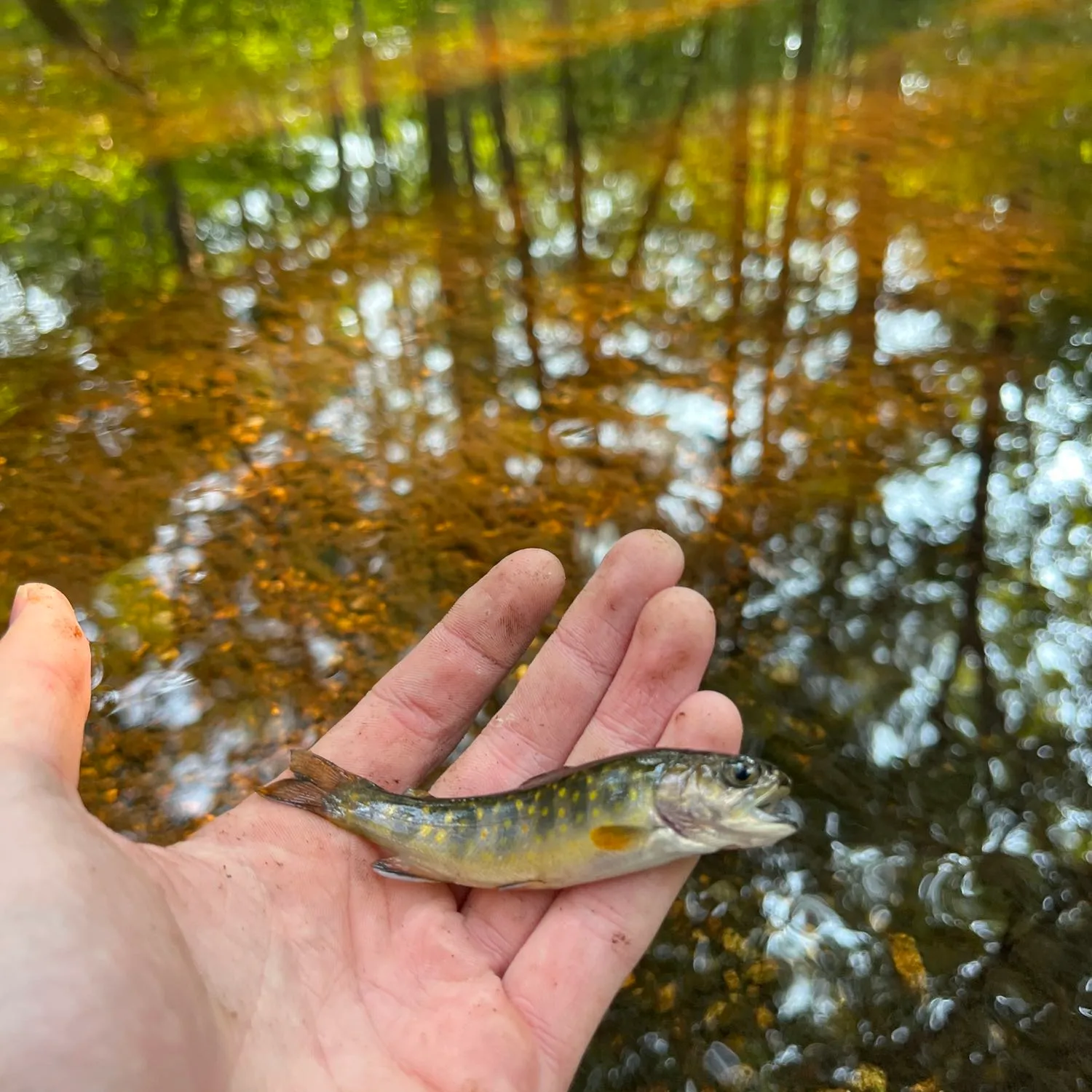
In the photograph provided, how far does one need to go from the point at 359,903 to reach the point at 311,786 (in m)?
0.50

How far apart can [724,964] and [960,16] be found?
19.0m

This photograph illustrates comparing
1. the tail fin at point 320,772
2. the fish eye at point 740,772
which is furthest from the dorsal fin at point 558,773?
the tail fin at point 320,772

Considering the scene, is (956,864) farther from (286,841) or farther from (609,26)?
(609,26)

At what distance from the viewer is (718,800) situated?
3.01 metres

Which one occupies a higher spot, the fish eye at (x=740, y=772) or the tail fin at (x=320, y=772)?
the fish eye at (x=740, y=772)

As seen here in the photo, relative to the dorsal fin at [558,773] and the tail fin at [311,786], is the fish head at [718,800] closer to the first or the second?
the dorsal fin at [558,773]

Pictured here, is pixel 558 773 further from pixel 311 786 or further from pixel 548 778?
pixel 311 786

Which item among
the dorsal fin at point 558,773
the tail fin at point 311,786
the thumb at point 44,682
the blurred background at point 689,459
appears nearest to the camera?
the thumb at point 44,682

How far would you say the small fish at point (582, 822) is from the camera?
9.93 ft

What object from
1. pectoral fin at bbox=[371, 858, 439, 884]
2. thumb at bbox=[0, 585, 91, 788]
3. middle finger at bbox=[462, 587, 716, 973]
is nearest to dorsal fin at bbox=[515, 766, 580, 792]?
middle finger at bbox=[462, 587, 716, 973]

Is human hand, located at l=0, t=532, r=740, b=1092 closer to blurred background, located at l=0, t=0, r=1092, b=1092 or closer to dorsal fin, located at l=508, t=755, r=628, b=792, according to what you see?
dorsal fin, located at l=508, t=755, r=628, b=792

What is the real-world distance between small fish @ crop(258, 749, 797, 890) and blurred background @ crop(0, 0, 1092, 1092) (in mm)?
1367

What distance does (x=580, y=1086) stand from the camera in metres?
3.74

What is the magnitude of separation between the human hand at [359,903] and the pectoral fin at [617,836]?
20 cm
